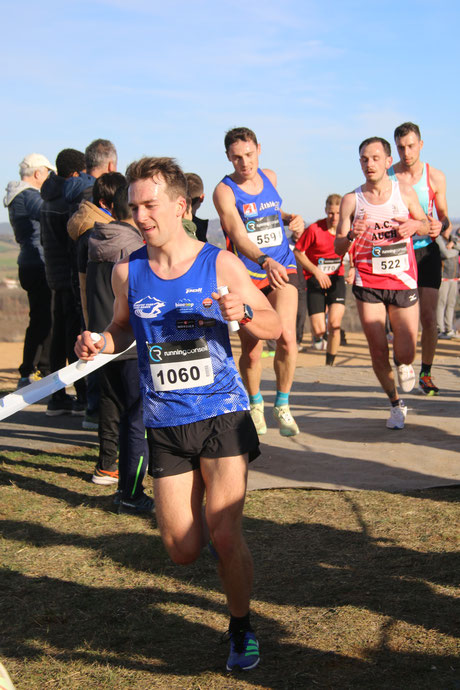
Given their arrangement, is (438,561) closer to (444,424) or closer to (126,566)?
(126,566)

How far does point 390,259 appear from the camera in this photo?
6.36 meters

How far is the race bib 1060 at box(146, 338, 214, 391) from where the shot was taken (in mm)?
3020

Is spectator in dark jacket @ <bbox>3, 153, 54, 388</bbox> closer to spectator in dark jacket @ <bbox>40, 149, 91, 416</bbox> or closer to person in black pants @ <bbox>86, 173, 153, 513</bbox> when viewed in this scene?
spectator in dark jacket @ <bbox>40, 149, 91, 416</bbox>

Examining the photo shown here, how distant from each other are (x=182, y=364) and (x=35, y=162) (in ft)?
19.0

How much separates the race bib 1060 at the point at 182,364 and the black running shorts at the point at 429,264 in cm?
523

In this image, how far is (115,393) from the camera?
4.83 metres

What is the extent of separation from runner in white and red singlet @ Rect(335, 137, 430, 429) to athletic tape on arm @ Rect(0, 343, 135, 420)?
3.17 meters

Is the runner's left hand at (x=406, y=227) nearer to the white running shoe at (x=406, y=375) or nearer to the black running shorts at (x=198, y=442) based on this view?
the white running shoe at (x=406, y=375)

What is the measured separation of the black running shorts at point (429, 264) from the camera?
7809 millimetres

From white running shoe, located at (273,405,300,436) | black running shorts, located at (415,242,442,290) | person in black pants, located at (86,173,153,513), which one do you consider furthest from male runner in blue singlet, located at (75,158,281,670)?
black running shorts, located at (415,242,442,290)

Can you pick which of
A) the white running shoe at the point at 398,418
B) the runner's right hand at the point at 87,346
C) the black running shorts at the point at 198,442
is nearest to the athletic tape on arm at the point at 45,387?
the runner's right hand at the point at 87,346

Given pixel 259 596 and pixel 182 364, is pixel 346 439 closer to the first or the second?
pixel 259 596

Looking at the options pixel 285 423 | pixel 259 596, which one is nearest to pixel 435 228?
pixel 285 423

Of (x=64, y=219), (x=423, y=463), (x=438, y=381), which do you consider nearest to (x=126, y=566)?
(x=423, y=463)
